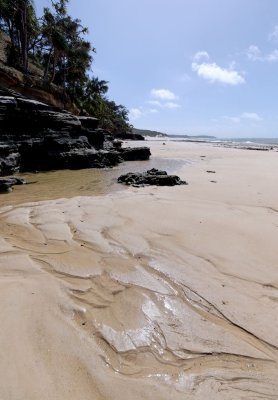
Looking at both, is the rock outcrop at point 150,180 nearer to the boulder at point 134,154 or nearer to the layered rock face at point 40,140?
the layered rock face at point 40,140

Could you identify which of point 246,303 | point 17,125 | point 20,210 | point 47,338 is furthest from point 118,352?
point 17,125

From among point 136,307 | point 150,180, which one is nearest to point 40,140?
point 150,180

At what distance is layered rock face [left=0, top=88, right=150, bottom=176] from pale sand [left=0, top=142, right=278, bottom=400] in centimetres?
818

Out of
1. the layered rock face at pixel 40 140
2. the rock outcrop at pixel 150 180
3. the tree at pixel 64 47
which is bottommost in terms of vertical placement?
the rock outcrop at pixel 150 180

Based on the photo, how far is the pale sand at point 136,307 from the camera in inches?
97.6

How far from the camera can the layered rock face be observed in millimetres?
13812

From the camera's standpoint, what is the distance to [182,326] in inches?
127

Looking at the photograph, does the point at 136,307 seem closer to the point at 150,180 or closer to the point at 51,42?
the point at 150,180

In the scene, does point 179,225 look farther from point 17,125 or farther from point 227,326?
point 17,125

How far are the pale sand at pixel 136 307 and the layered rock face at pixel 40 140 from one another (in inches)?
322

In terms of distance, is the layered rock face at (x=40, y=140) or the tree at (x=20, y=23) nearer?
the layered rock face at (x=40, y=140)

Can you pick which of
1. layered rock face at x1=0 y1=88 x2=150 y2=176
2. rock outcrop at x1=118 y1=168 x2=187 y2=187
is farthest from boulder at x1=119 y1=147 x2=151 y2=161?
rock outcrop at x1=118 y1=168 x2=187 y2=187

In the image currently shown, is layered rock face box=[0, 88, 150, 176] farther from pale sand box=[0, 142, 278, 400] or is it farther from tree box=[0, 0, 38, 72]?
tree box=[0, 0, 38, 72]

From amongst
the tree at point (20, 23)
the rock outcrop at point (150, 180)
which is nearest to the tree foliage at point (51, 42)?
the tree at point (20, 23)
